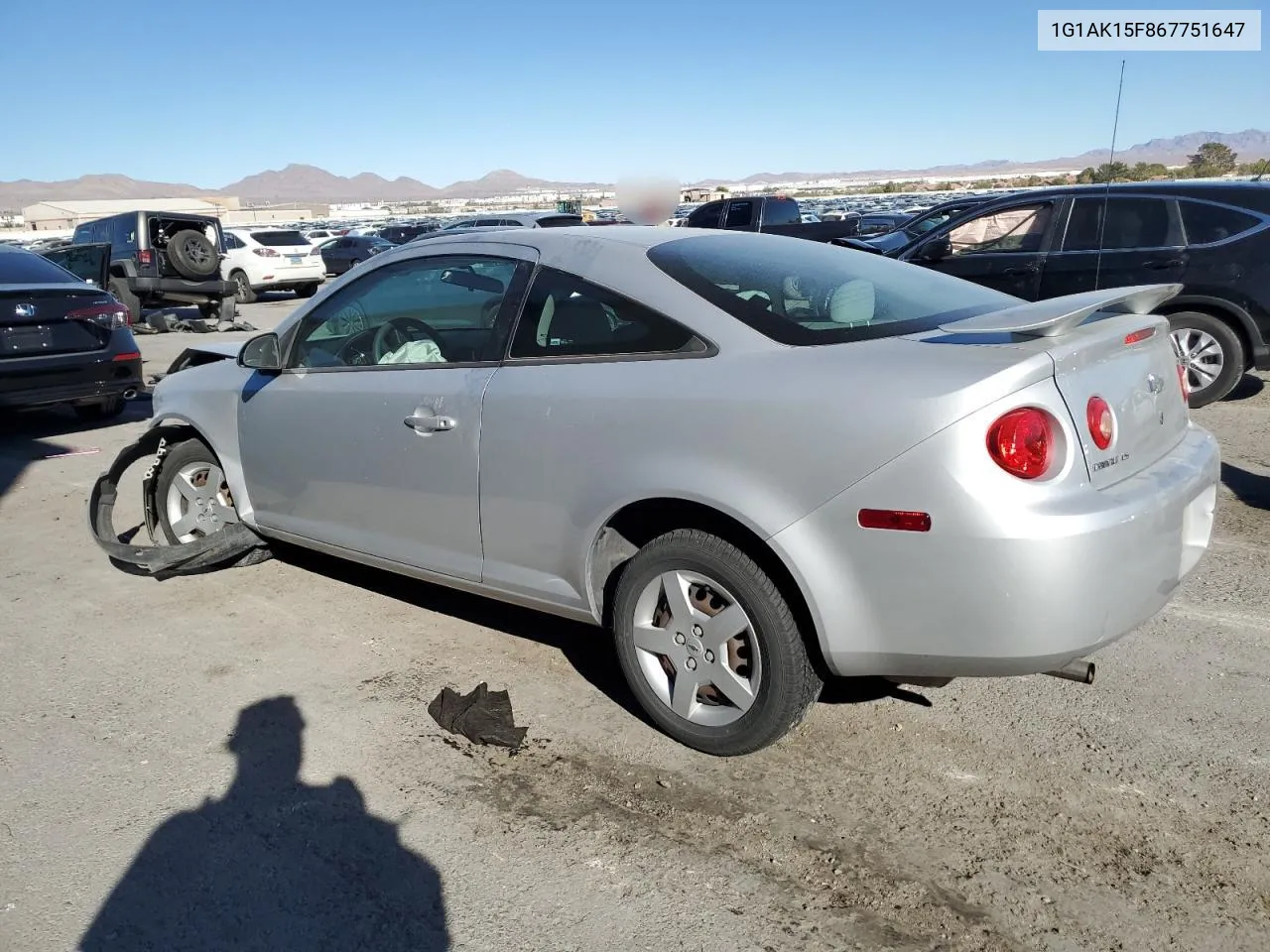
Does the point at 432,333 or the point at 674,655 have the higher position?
the point at 432,333

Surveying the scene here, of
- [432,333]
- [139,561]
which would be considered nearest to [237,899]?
[432,333]

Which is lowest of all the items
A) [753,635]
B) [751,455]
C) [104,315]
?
[753,635]

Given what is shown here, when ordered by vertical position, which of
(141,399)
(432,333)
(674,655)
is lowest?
(141,399)

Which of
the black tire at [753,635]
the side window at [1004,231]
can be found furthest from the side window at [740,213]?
the black tire at [753,635]

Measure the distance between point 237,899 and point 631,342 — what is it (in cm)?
196

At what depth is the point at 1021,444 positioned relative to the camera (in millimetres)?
2619

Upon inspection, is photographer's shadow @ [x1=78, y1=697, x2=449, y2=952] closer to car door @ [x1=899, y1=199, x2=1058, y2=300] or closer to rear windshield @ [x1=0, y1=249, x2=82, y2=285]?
rear windshield @ [x1=0, y1=249, x2=82, y2=285]

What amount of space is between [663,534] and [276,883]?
1492 millimetres

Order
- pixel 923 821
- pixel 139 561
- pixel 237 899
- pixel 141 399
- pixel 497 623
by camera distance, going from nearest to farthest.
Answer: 1. pixel 237 899
2. pixel 923 821
3. pixel 497 623
4. pixel 139 561
5. pixel 141 399

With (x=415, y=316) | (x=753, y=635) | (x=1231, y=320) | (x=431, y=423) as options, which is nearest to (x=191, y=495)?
(x=415, y=316)

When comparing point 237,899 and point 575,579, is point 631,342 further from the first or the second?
point 237,899

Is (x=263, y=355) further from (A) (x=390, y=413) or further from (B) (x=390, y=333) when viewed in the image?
(A) (x=390, y=413)

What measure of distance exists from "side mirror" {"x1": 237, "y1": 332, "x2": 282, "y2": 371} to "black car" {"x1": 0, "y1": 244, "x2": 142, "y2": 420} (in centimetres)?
445

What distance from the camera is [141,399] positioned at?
10.6m
